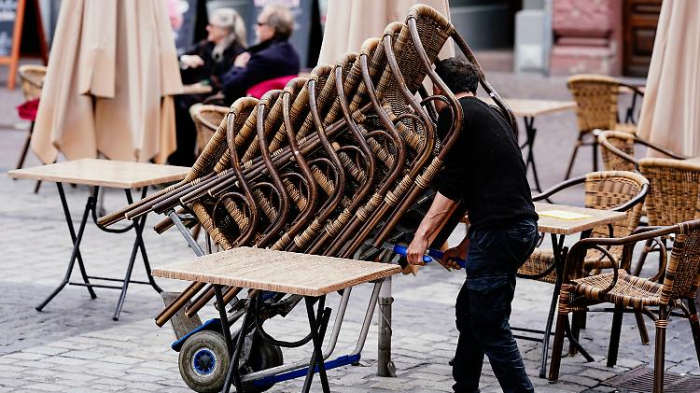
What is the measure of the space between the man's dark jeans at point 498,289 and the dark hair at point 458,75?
0.59 meters

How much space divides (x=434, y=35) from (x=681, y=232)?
1.34 metres

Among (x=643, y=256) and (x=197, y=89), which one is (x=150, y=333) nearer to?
(x=643, y=256)

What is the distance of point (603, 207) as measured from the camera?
6891mm

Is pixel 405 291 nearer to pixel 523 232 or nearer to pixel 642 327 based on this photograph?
pixel 642 327

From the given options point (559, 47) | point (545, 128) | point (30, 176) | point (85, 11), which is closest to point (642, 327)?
point (30, 176)

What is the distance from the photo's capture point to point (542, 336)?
273 inches

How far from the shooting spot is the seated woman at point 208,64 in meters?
11.4

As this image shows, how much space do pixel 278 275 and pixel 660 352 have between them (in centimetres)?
185

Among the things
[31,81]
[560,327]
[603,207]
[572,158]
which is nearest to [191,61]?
[31,81]

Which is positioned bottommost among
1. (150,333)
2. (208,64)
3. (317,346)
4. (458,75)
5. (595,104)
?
(150,333)

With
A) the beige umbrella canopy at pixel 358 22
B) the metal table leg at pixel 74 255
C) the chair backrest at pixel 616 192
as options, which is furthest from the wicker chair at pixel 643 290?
the metal table leg at pixel 74 255

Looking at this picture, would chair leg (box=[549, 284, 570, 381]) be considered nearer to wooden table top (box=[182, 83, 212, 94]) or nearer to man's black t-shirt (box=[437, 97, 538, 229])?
man's black t-shirt (box=[437, 97, 538, 229])

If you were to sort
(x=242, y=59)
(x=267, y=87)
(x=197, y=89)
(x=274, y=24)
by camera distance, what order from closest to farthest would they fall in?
(x=267, y=87) → (x=274, y=24) → (x=242, y=59) → (x=197, y=89)

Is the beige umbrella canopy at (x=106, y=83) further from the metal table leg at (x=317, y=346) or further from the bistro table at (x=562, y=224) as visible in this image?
the metal table leg at (x=317, y=346)
